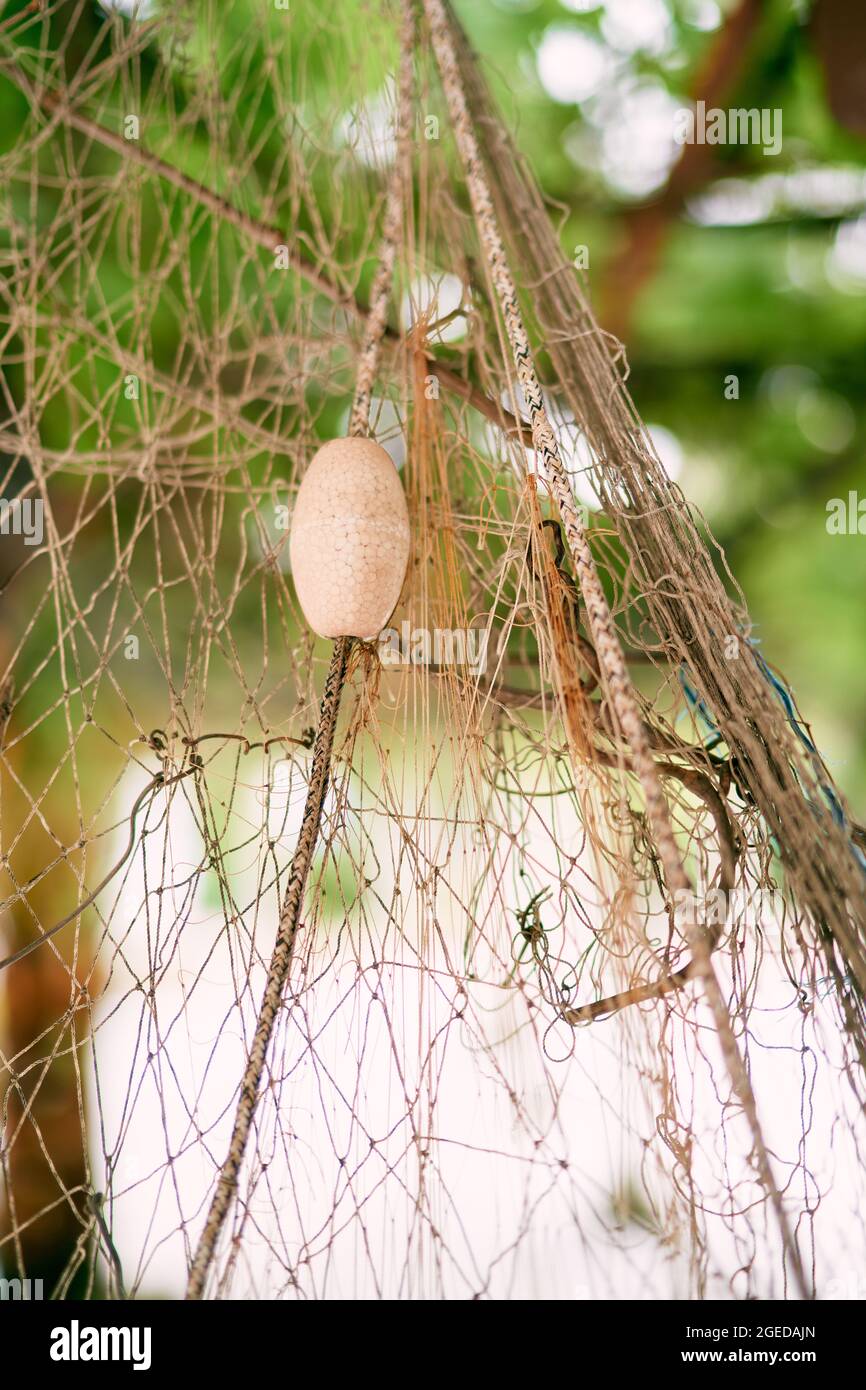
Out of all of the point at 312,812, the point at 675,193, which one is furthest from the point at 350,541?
the point at 675,193

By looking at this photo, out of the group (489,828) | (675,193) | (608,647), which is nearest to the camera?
(608,647)

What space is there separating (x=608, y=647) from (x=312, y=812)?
0.18 meters

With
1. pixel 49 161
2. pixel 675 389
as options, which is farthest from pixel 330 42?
pixel 675 389

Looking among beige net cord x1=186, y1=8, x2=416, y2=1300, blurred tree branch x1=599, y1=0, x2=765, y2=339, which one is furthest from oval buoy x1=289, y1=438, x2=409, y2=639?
blurred tree branch x1=599, y1=0, x2=765, y2=339

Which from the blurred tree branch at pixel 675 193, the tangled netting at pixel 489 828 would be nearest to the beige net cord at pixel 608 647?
the tangled netting at pixel 489 828

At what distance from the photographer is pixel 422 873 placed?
0.52m

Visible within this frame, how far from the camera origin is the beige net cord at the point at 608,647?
38 cm

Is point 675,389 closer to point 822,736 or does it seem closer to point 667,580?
point 822,736

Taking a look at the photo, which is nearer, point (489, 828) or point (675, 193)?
point (489, 828)

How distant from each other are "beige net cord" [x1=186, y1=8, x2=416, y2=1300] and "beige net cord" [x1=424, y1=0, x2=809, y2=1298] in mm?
57

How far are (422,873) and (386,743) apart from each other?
10cm

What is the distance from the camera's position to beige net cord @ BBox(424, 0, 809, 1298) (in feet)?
1.24

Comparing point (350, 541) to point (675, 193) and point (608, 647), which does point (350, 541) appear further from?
point (675, 193)

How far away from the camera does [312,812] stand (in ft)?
1.66
